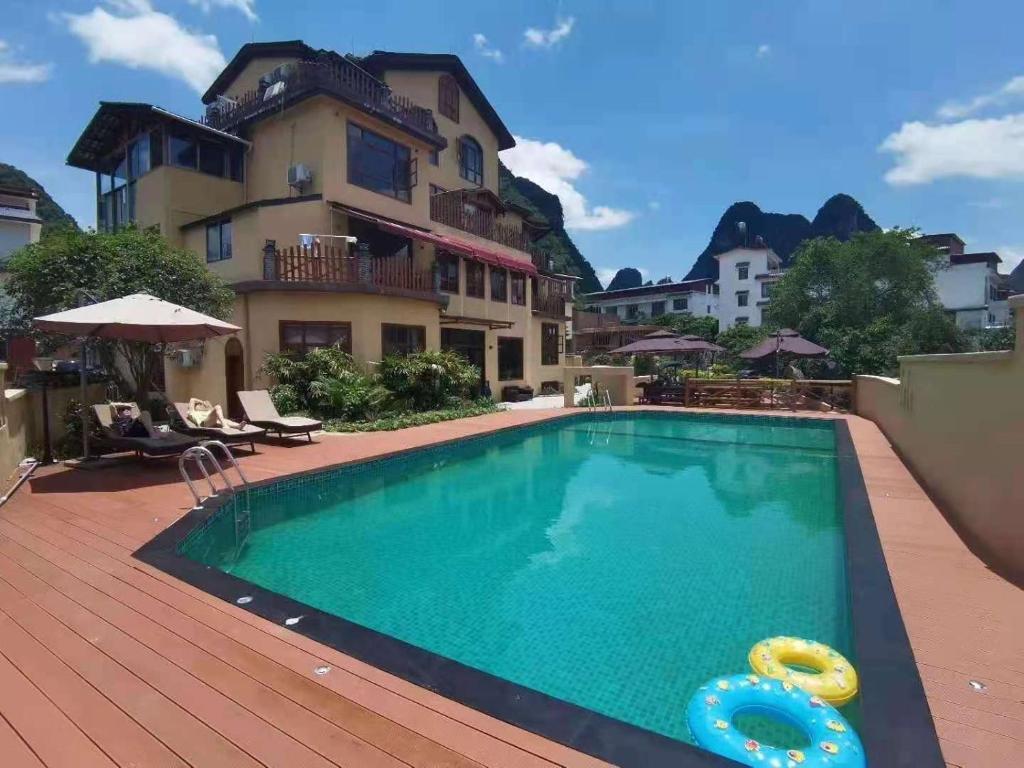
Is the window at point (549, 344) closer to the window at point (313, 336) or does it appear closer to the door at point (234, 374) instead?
the window at point (313, 336)

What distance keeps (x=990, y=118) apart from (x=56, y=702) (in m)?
28.5

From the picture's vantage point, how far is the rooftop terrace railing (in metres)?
16.4

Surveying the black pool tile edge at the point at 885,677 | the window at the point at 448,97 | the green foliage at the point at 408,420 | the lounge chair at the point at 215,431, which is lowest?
the black pool tile edge at the point at 885,677

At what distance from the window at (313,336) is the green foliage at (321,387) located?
551 mm

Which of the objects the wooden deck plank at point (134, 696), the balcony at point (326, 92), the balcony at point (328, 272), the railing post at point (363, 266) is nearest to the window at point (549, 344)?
the balcony at point (326, 92)

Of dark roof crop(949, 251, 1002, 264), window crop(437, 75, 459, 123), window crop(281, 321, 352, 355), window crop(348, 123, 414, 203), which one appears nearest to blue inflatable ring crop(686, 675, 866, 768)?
window crop(281, 321, 352, 355)

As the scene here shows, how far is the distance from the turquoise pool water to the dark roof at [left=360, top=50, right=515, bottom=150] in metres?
18.8

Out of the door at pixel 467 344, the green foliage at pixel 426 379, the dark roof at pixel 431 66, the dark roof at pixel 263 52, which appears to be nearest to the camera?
the green foliage at pixel 426 379

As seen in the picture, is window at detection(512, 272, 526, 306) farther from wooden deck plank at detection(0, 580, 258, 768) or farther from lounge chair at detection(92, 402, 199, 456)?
wooden deck plank at detection(0, 580, 258, 768)

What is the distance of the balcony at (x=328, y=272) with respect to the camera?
48.1ft

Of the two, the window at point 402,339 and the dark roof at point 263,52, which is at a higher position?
the dark roof at point 263,52

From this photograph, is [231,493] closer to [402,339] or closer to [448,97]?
[402,339]

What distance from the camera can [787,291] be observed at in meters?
32.9

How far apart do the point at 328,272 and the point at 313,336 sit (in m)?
1.90
